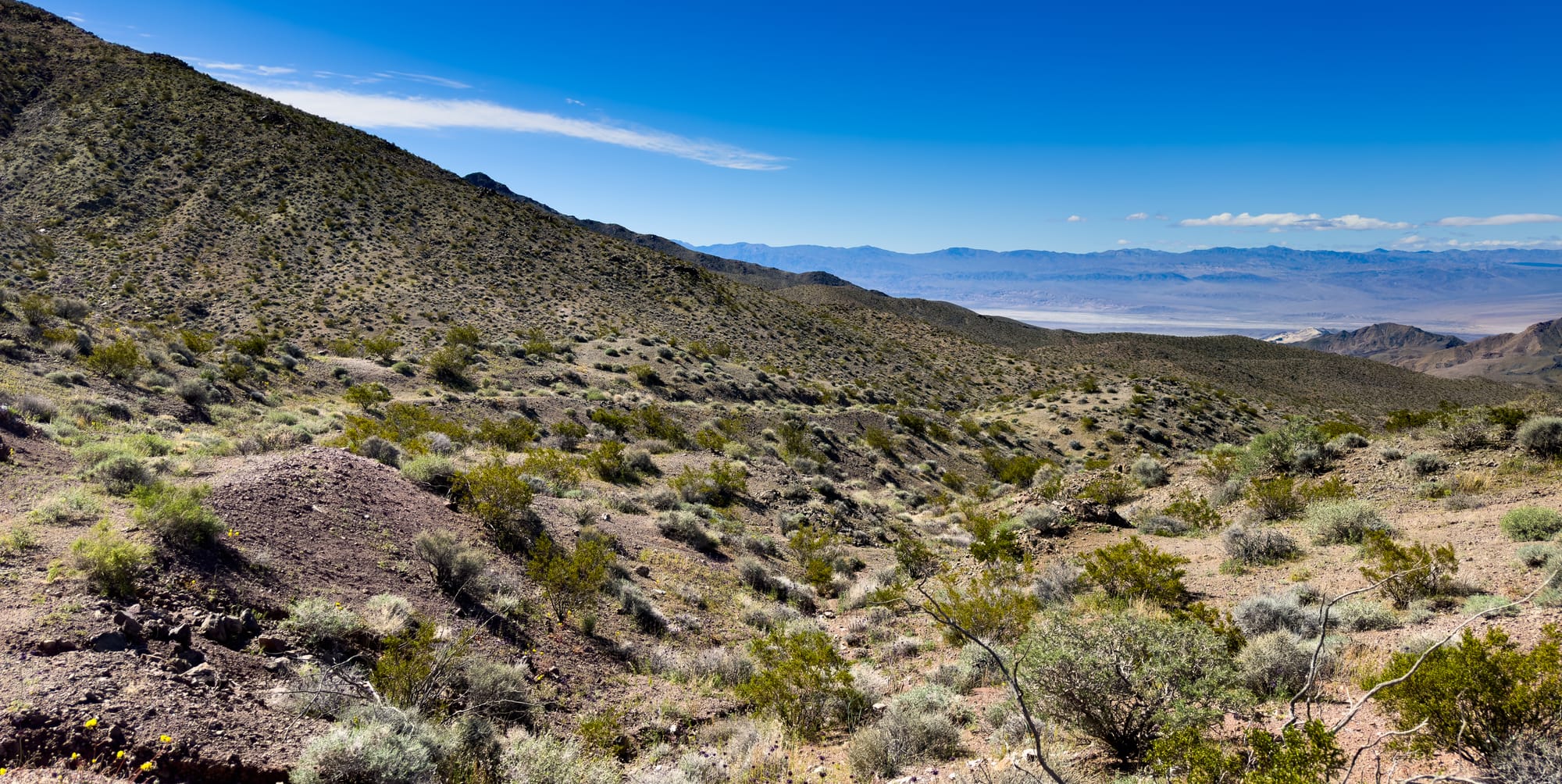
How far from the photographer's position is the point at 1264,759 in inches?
134

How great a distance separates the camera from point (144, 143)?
37.5 m

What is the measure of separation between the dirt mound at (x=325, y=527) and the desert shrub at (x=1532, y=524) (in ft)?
42.1

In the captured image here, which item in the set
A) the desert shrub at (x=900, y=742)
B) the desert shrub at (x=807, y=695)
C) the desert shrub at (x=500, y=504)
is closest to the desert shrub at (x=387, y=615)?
the desert shrub at (x=500, y=504)

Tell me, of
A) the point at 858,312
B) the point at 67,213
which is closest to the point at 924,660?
the point at 67,213

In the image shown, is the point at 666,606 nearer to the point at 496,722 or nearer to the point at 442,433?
the point at 496,722

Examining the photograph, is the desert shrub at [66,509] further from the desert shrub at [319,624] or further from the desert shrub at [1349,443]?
the desert shrub at [1349,443]

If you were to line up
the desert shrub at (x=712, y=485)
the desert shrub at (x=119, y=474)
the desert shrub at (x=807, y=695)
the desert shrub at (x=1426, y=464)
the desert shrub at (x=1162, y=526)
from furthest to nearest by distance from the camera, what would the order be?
1. the desert shrub at (x=712, y=485)
2. the desert shrub at (x=1162, y=526)
3. the desert shrub at (x=1426, y=464)
4. the desert shrub at (x=119, y=474)
5. the desert shrub at (x=807, y=695)

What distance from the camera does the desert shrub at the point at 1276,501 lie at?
11.6 metres

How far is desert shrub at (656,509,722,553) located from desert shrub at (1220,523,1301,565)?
27.8 feet

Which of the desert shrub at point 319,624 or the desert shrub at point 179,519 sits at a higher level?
the desert shrub at point 179,519

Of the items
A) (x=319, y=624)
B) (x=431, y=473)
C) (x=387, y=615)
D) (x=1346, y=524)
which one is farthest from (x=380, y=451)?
(x=1346, y=524)

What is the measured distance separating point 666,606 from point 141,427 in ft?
32.5

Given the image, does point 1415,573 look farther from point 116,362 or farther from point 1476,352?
point 1476,352

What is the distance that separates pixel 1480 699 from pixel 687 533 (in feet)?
33.6
